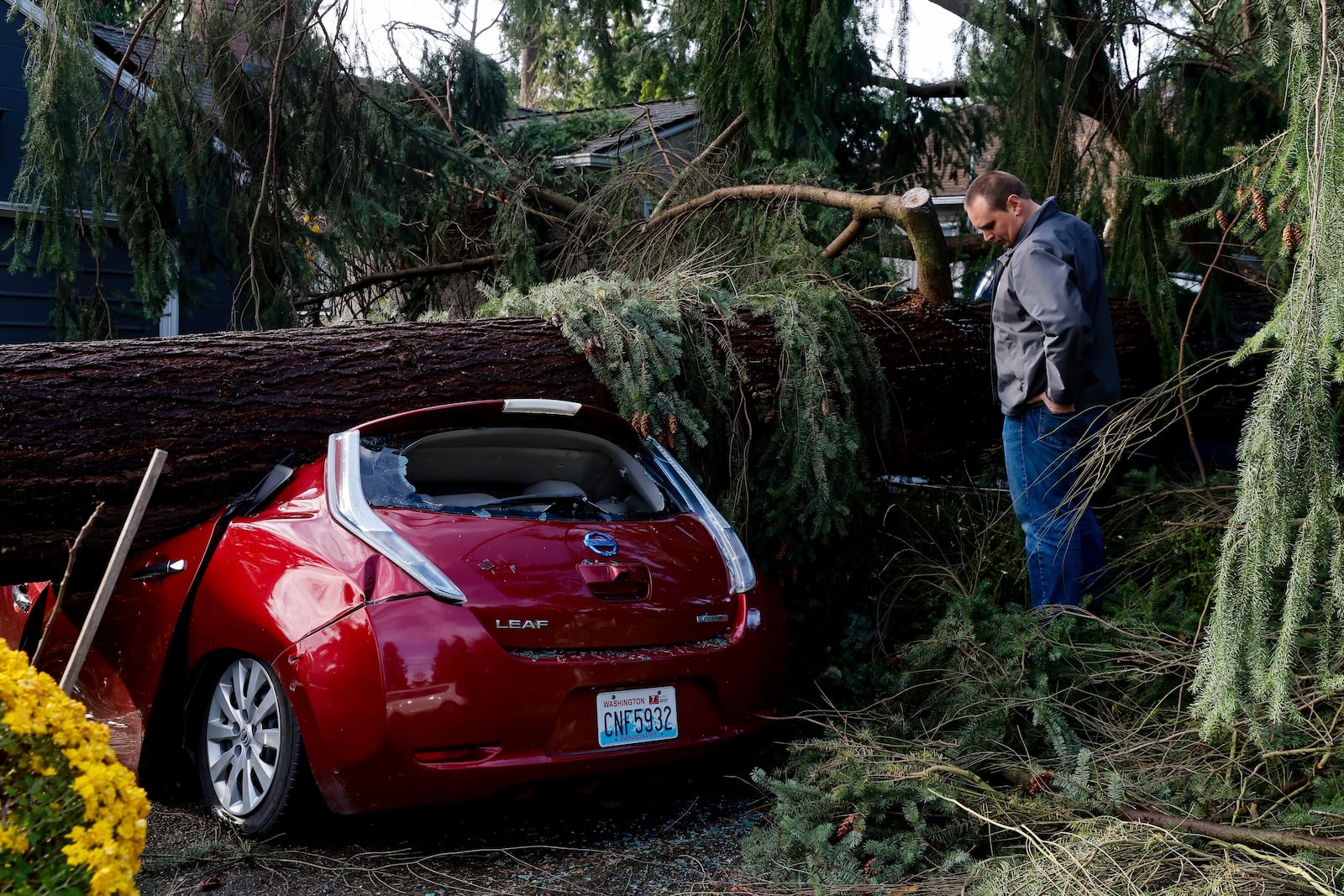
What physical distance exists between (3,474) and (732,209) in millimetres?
4413

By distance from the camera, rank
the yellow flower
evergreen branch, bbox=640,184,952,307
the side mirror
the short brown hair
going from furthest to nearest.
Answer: evergreen branch, bbox=640,184,952,307
the short brown hair
the side mirror
the yellow flower

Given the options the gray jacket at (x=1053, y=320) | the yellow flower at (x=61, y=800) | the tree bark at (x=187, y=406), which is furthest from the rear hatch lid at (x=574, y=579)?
the gray jacket at (x=1053, y=320)

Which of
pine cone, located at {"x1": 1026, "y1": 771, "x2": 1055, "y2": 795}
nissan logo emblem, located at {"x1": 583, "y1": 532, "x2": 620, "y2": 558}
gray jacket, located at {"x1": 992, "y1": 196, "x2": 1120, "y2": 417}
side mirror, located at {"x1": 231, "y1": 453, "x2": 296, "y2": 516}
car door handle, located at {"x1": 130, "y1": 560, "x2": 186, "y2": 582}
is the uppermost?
gray jacket, located at {"x1": 992, "y1": 196, "x2": 1120, "y2": 417}

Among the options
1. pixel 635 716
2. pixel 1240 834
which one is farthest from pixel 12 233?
pixel 1240 834

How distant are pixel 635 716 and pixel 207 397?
82.9 inches

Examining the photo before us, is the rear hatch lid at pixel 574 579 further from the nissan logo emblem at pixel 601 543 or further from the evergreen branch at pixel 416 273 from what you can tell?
the evergreen branch at pixel 416 273

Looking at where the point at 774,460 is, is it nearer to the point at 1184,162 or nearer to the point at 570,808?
the point at 570,808

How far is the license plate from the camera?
352 centimetres

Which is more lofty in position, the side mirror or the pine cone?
the side mirror

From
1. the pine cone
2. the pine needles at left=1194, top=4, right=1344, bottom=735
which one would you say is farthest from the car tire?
the pine needles at left=1194, top=4, right=1344, bottom=735

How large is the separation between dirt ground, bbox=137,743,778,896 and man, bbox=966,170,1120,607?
154 cm

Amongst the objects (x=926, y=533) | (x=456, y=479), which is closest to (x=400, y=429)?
(x=456, y=479)

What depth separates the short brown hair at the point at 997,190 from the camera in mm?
4977

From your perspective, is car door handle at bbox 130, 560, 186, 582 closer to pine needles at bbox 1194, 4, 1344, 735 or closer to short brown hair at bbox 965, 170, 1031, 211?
pine needles at bbox 1194, 4, 1344, 735
